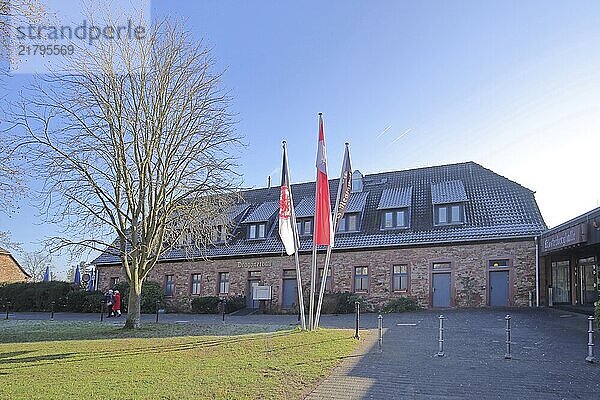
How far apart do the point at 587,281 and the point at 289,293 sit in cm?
1554

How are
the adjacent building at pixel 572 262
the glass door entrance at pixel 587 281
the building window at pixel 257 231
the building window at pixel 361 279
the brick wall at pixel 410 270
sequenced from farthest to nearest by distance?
the building window at pixel 257 231, the building window at pixel 361 279, the brick wall at pixel 410 270, the glass door entrance at pixel 587 281, the adjacent building at pixel 572 262

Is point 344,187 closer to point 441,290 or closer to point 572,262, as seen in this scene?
point 572,262

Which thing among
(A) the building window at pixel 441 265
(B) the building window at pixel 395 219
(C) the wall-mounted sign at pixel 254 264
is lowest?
(C) the wall-mounted sign at pixel 254 264

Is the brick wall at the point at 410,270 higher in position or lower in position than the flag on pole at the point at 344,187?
lower

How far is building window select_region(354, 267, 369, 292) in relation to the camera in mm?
30141

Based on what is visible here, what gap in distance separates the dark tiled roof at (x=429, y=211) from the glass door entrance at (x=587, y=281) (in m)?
3.09

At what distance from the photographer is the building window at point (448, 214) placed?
2917cm

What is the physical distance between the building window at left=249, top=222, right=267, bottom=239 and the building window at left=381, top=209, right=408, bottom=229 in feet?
25.4

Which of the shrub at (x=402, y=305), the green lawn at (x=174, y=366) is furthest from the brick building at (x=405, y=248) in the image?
the green lawn at (x=174, y=366)

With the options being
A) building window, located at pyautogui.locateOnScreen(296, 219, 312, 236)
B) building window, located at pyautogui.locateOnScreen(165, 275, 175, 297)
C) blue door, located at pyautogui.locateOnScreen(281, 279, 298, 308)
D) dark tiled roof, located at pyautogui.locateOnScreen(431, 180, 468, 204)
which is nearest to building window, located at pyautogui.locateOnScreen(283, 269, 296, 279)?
blue door, located at pyautogui.locateOnScreen(281, 279, 298, 308)

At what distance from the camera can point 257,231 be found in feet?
116

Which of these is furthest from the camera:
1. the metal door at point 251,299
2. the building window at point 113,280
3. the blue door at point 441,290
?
the building window at point 113,280

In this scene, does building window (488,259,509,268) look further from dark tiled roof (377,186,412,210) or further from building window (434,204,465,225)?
dark tiled roof (377,186,412,210)

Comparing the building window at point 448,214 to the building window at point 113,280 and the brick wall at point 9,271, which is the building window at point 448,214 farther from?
the brick wall at point 9,271
